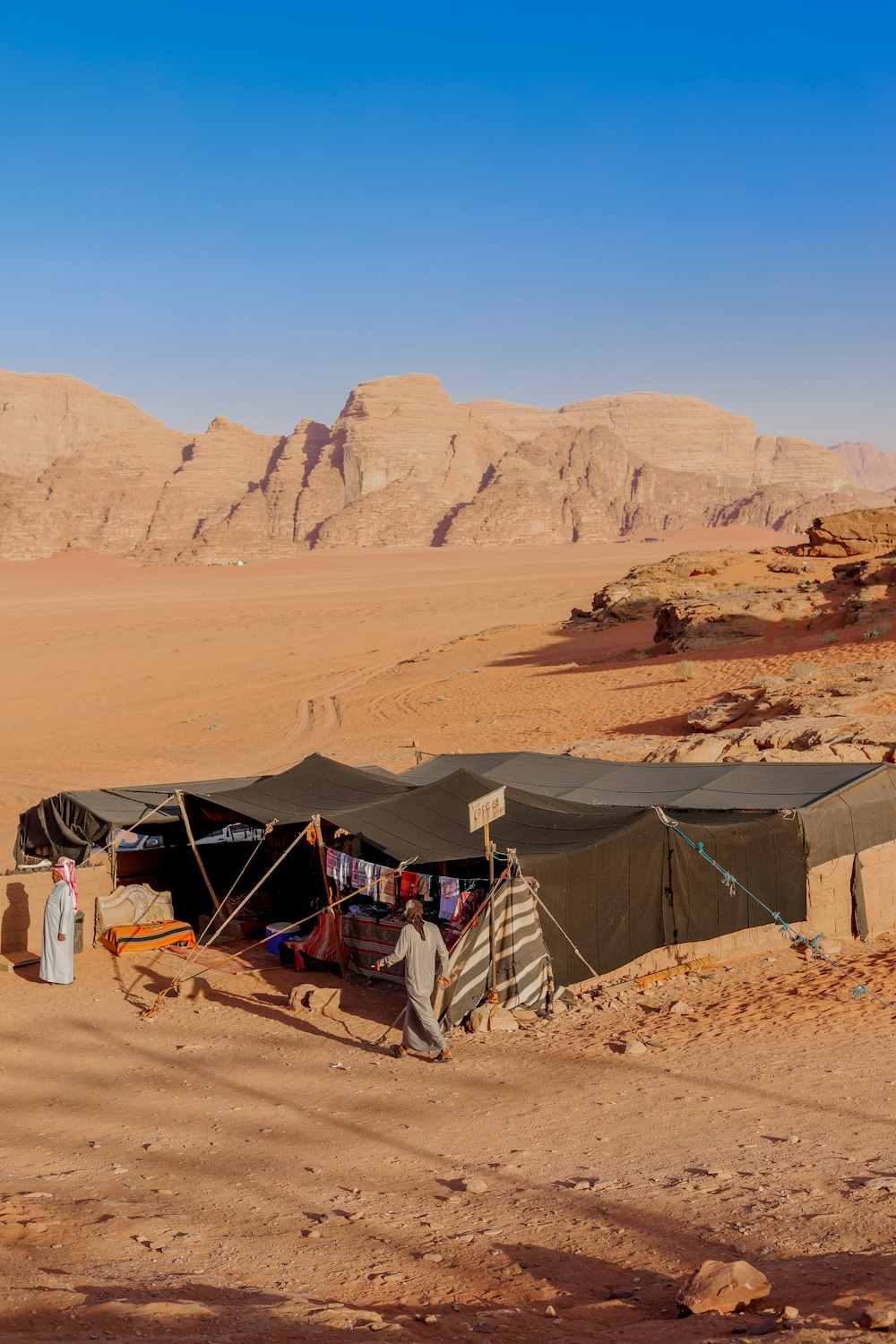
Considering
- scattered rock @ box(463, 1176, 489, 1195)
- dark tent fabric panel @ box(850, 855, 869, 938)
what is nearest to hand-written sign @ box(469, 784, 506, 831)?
scattered rock @ box(463, 1176, 489, 1195)

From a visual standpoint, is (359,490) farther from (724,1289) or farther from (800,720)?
(724,1289)

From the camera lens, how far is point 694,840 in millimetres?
11211

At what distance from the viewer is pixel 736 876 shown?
11445 millimetres

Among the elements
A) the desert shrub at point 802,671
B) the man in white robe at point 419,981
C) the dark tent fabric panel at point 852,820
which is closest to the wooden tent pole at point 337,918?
the man in white robe at point 419,981

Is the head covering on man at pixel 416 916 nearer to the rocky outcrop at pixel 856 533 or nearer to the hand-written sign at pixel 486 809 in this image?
the hand-written sign at pixel 486 809

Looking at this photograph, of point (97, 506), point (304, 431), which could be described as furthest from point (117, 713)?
point (304, 431)

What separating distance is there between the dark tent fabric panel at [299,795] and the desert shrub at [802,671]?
13.0 m

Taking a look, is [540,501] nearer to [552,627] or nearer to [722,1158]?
[552,627]

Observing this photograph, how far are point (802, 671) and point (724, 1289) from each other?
2173 centimetres

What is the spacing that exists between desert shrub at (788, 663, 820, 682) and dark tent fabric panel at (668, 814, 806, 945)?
13.2 metres

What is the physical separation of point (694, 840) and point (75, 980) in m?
6.28

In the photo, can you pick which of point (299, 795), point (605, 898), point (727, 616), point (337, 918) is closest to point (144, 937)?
point (299, 795)

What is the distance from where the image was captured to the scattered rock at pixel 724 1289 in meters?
4.60

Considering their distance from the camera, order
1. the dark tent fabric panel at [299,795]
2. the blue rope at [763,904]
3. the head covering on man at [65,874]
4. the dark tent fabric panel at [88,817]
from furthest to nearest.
A: 1. the dark tent fabric panel at [88,817]
2. the dark tent fabric panel at [299,795]
3. the head covering on man at [65,874]
4. the blue rope at [763,904]
